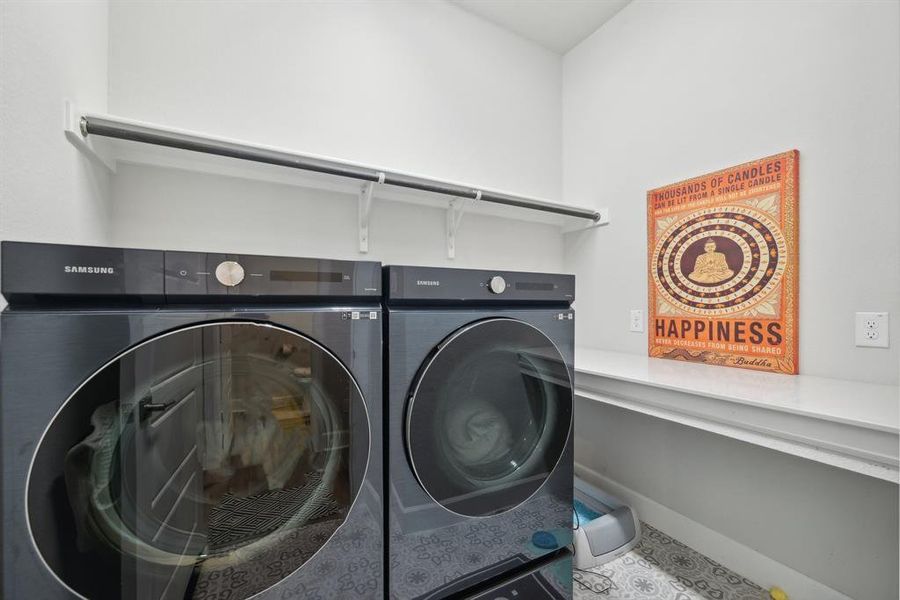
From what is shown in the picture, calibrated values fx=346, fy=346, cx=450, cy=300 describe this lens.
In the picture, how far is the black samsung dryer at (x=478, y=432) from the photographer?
34.2 inches

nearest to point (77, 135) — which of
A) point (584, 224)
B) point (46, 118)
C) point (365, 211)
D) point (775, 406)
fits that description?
point (46, 118)

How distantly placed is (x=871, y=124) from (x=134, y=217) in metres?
2.48

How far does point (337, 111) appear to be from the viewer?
1562 mm

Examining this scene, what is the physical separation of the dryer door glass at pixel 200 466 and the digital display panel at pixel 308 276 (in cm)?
11

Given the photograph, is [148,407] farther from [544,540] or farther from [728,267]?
[728,267]

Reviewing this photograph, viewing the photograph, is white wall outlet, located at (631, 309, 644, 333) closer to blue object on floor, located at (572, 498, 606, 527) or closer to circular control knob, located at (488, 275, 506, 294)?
blue object on floor, located at (572, 498, 606, 527)

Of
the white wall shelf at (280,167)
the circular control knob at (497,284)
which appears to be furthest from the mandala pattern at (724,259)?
the circular control knob at (497,284)

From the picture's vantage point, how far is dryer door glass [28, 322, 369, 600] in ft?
1.92

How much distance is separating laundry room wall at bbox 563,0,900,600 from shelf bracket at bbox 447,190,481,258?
0.80 m

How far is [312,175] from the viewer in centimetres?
138

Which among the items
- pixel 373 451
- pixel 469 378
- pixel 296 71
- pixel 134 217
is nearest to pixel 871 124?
pixel 469 378

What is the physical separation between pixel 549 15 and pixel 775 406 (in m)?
2.10

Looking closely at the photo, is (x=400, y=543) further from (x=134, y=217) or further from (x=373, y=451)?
(x=134, y=217)

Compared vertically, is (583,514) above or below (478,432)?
below
